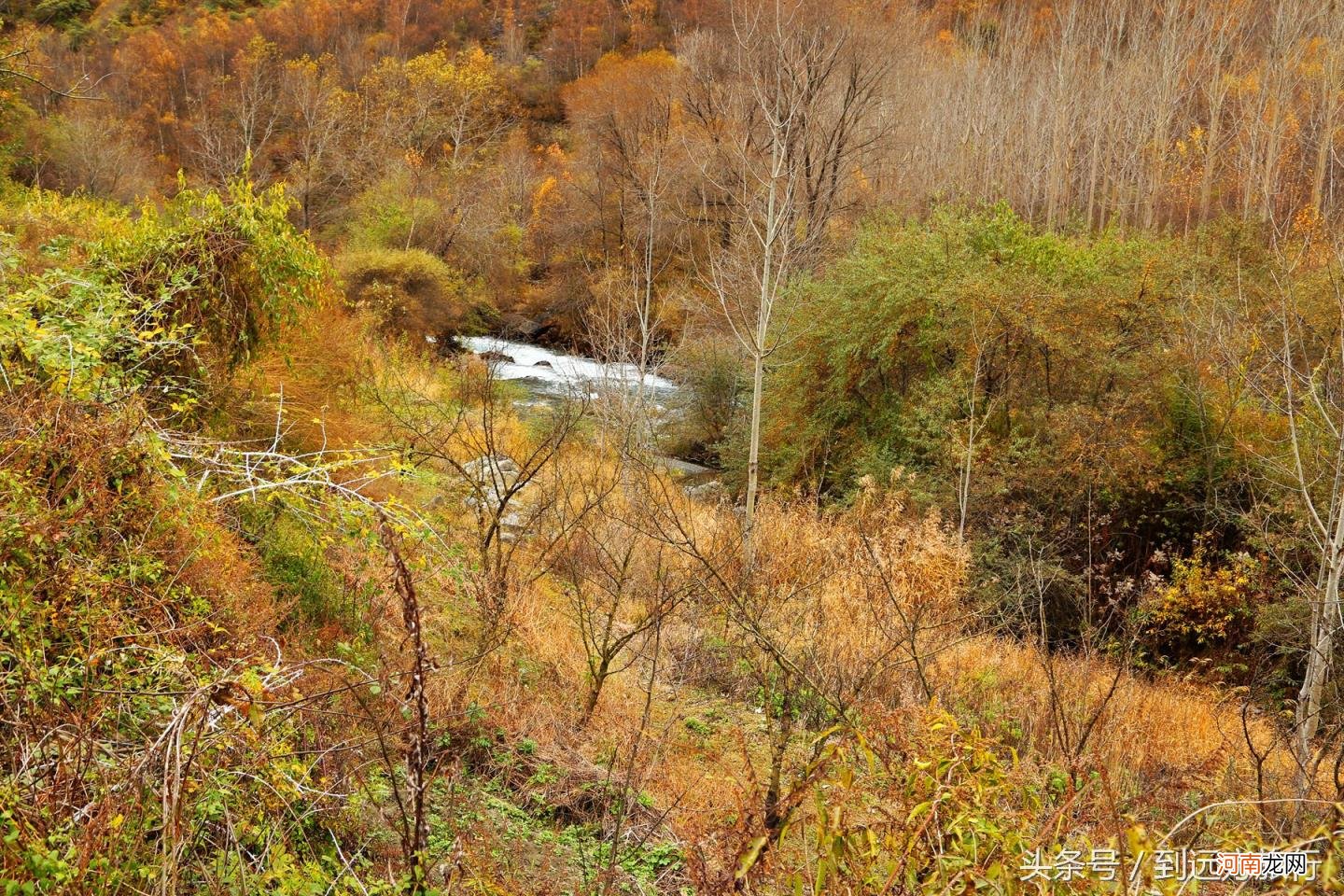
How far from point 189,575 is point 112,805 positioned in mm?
2230

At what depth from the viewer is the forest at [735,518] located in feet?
8.95

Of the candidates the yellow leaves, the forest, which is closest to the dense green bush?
the forest

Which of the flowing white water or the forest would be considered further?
the flowing white water

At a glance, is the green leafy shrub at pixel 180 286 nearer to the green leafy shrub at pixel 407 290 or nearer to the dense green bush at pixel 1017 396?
the dense green bush at pixel 1017 396

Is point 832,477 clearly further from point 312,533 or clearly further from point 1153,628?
point 312,533

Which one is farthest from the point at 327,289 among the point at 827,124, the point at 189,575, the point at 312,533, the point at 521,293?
the point at 521,293

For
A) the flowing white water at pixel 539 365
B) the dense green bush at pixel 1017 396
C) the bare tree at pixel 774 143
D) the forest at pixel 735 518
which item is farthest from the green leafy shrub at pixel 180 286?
the flowing white water at pixel 539 365

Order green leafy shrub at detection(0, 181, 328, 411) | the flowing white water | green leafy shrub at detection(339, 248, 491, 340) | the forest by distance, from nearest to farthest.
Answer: the forest → green leafy shrub at detection(0, 181, 328, 411) → green leafy shrub at detection(339, 248, 491, 340) → the flowing white water

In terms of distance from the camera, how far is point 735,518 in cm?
1065

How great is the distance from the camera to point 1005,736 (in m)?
5.80

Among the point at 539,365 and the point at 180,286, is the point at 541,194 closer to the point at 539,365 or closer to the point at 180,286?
the point at 539,365

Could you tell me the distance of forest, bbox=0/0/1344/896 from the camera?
8.95ft

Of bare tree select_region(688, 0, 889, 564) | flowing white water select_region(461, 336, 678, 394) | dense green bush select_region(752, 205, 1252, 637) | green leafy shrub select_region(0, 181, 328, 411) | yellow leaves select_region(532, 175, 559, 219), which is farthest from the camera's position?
yellow leaves select_region(532, 175, 559, 219)

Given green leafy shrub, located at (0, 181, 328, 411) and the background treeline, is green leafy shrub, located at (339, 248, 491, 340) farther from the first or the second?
green leafy shrub, located at (0, 181, 328, 411)
